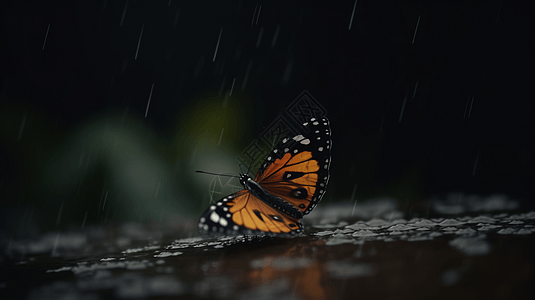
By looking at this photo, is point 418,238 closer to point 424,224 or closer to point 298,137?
point 424,224

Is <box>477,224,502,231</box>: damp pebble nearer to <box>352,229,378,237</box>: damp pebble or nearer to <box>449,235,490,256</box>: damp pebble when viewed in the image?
<box>449,235,490,256</box>: damp pebble

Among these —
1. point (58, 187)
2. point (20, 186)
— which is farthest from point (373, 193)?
point (20, 186)

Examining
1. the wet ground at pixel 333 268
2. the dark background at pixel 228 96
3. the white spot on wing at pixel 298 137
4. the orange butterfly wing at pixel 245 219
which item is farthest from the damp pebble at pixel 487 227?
the dark background at pixel 228 96

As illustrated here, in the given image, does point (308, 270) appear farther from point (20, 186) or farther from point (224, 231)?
point (20, 186)

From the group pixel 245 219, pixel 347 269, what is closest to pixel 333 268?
pixel 347 269

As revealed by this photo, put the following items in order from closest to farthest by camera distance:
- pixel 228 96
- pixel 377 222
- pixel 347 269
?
pixel 347 269 < pixel 377 222 < pixel 228 96

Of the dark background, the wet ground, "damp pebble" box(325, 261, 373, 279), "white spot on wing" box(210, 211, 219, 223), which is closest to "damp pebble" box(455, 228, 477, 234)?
the wet ground
